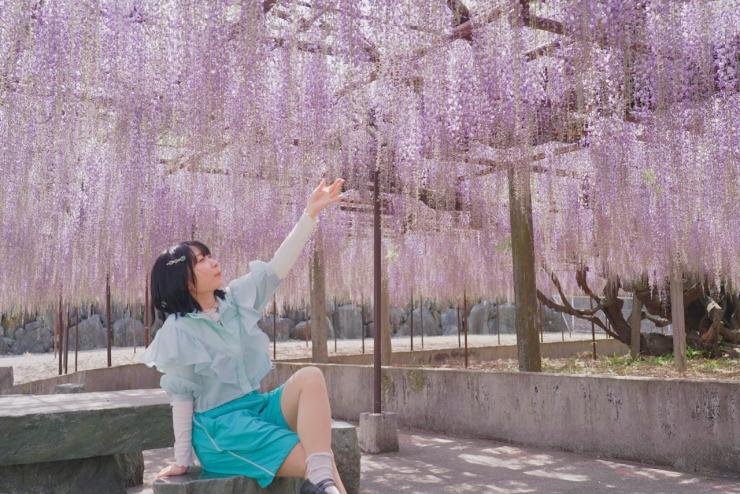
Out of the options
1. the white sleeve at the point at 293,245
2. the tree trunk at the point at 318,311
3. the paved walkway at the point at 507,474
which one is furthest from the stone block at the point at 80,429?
the tree trunk at the point at 318,311

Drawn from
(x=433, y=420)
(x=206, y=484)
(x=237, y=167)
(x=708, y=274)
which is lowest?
(x=433, y=420)

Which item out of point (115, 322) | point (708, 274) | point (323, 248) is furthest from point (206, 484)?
point (115, 322)

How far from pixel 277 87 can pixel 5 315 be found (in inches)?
779

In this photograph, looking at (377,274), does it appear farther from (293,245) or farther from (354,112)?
(293,245)

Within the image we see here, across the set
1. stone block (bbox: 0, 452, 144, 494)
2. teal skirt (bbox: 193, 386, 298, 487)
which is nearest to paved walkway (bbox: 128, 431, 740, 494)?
stone block (bbox: 0, 452, 144, 494)

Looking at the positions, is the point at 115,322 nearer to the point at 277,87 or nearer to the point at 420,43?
the point at 277,87

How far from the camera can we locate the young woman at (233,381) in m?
2.70

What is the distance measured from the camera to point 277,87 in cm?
642

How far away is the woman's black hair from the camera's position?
3.03 metres

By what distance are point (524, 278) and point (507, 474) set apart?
2.84 m

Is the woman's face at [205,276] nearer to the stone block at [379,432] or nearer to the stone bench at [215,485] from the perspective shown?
the stone bench at [215,485]

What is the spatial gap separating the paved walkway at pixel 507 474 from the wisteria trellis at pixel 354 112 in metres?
2.48

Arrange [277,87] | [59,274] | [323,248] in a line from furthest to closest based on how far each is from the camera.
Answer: [59,274] < [323,248] < [277,87]

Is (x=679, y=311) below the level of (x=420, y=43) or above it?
below
